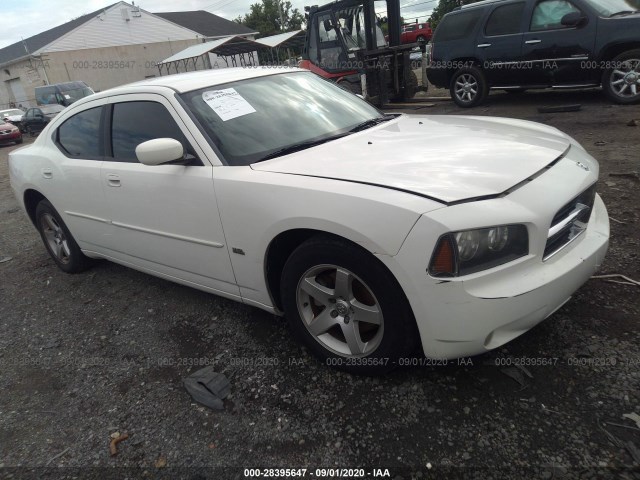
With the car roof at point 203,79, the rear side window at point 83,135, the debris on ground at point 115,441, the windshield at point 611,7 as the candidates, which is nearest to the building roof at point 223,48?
the windshield at point 611,7

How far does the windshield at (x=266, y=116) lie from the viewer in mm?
2619

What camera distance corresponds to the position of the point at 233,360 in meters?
2.69

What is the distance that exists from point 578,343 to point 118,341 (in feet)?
9.46

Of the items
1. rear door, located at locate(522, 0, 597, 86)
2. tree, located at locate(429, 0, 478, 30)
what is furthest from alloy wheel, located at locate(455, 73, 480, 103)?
tree, located at locate(429, 0, 478, 30)

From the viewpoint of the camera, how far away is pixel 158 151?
247 centimetres

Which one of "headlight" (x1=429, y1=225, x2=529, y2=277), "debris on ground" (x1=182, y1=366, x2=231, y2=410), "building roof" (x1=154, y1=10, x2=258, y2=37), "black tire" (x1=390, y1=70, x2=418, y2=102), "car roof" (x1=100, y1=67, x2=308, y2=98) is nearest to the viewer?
"headlight" (x1=429, y1=225, x2=529, y2=277)

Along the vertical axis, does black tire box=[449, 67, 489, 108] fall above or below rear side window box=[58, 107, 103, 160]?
below

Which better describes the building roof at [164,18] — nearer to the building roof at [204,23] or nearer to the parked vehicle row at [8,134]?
the building roof at [204,23]

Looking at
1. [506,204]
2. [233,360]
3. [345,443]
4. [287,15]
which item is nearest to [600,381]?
[506,204]

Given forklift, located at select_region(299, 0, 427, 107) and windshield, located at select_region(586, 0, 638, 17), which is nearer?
windshield, located at select_region(586, 0, 638, 17)

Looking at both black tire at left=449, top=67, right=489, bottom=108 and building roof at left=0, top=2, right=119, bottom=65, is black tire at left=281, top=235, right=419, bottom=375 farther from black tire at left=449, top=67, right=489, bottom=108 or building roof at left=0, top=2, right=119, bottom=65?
building roof at left=0, top=2, right=119, bottom=65

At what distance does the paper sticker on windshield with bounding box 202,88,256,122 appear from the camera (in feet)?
8.99

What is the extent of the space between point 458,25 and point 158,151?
8.69 metres

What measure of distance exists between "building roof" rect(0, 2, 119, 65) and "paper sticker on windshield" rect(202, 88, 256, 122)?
1494 inches
